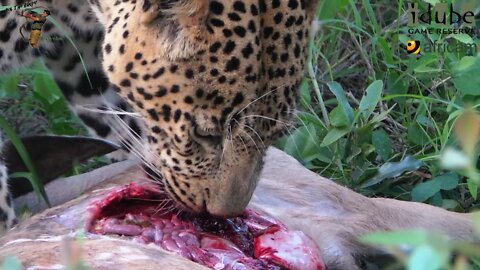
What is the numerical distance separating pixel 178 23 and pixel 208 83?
154 mm

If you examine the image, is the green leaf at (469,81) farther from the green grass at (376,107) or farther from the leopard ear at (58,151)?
the leopard ear at (58,151)

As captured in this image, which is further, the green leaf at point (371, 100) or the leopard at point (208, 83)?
the green leaf at point (371, 100)

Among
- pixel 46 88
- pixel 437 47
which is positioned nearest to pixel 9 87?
pixel 46 88

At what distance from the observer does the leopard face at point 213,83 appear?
Answer: 2.26 metres

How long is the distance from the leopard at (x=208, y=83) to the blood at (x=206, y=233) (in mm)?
54

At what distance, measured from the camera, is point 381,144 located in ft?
10.6

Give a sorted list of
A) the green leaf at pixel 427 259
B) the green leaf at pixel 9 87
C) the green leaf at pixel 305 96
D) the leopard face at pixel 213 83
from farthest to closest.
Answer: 1. the green leaf at pixel 9 87
2. the green leaf at pixel 305 96
3. the leopard face at pixel 213 83
4. the green leaf at pixel 427 259

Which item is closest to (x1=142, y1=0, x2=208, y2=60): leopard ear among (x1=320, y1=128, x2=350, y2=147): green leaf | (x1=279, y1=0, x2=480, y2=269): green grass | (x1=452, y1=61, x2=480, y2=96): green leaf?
(x1=279, y1=0, x2=480, y2=269): green grass

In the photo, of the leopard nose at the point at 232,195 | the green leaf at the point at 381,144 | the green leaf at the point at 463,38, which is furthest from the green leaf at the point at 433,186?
the leopard nose at the point at 232,195

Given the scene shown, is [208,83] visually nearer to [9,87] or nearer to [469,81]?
[469,81]

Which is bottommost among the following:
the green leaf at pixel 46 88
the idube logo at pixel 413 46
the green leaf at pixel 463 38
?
the green leaf at pixel 46 88

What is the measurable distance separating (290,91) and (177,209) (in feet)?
1.27

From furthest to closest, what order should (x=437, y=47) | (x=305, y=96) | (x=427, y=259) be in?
1. (x=437, y=47)
2. (x=305, y=96)
3. (x=427, y=259)

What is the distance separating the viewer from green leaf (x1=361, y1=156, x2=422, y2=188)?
10.0 ft
